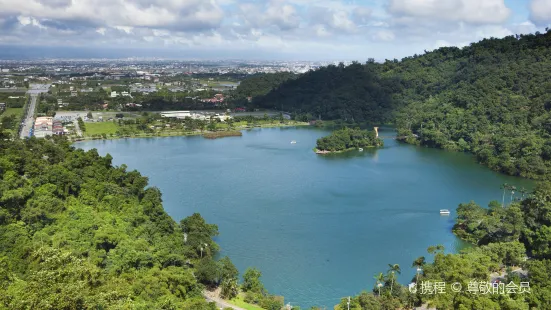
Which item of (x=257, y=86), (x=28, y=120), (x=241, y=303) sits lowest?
(x=241, y=303)

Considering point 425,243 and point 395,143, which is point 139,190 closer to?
point 425,243

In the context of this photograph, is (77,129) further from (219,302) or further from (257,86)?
(219,302)

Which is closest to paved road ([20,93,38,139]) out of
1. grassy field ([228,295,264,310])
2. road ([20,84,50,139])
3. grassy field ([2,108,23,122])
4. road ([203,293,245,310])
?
road ([20,84,50,139])

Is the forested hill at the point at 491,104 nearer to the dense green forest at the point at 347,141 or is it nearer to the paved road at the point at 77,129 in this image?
the dense green forest at the point at 347,141

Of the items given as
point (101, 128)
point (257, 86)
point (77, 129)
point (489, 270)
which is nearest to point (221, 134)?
point (101, 128)

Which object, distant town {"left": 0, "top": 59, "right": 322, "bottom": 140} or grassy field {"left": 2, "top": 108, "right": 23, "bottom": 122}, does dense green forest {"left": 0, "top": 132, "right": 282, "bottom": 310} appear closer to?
distant town {"left": 0, "top": 59, "right": 322, "bottom": 140}

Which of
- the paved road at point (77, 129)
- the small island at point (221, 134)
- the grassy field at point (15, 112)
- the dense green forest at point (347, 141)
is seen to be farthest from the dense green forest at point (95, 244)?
the grassy field at point (15, 112)
